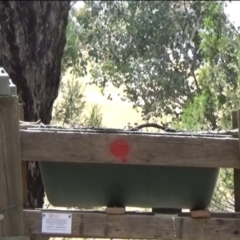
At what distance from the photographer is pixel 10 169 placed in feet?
6.37

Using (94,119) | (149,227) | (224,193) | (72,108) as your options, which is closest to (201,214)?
(149,227)

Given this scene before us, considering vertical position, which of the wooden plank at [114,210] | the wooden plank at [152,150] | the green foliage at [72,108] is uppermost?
the green foliage at [72,108]

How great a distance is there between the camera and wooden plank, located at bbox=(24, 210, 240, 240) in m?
1.94

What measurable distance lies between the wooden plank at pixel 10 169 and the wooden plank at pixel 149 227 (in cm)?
4

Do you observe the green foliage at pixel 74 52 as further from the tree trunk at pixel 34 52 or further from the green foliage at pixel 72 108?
the tree trunk at pixel 34 52

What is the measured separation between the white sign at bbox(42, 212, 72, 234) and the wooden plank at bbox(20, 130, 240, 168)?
16 cm

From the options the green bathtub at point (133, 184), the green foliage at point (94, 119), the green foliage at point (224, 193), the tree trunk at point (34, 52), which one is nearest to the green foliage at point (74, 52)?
the green foliage at point (94, 119)

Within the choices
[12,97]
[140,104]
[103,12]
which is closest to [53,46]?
[12,97]

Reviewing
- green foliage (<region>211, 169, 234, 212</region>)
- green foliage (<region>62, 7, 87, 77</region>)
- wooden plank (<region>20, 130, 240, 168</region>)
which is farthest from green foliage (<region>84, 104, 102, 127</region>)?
wooden plank (<region>20, 130, 240, 168</region>)

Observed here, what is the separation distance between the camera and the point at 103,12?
10.5 m

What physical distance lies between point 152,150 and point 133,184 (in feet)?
0.45

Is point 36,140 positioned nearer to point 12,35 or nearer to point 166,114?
point 12,35

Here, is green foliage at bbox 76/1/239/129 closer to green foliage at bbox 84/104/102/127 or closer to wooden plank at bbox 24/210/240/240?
green foliage at bbox 84/104/102/127

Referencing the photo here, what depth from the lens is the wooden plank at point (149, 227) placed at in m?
1.94
